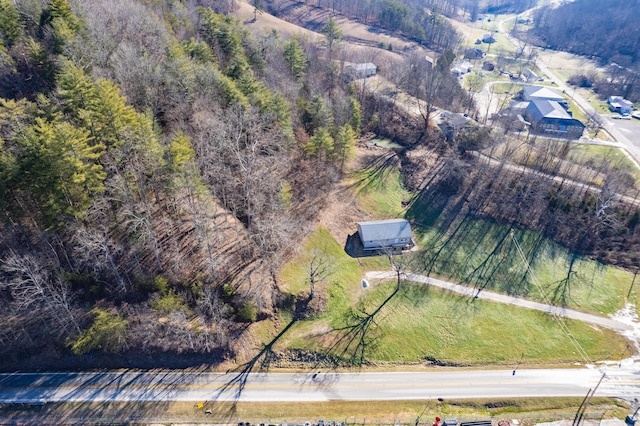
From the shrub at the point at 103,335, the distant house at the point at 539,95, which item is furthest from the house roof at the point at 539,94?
the shrub at the point at 103,335

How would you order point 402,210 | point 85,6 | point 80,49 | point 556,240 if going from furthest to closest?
point 402,210 → point 556,240 → point 85,6 → point 80,49

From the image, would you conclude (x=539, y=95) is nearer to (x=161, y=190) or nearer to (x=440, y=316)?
(x=440, y=316)

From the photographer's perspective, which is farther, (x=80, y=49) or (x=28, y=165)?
(x=80, y=49)

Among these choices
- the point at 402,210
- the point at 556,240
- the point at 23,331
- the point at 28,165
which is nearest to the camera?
the point at 28,165

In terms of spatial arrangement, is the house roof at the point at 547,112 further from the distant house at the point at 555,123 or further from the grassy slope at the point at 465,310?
the grassy slope at the point at 465,310

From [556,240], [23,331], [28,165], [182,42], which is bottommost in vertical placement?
[556,240]

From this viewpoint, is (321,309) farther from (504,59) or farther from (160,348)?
(504,59)

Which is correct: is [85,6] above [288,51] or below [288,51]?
above

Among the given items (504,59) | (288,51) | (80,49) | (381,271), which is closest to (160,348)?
(381,271)
